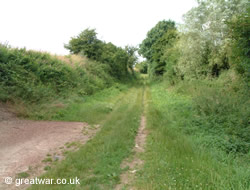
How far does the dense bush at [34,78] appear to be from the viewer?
10.5 metres

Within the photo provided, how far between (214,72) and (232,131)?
1099cm

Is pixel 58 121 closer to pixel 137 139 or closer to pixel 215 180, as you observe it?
pixel 137 139

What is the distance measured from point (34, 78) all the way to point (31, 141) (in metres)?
7.11

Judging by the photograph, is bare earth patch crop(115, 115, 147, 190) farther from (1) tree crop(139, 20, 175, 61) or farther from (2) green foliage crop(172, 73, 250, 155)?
(1) tree crop(139, 20, 175, 61)

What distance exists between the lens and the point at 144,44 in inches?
1561

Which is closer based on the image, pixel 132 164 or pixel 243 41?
pixel 132 164

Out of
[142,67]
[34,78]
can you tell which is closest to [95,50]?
[34,78]

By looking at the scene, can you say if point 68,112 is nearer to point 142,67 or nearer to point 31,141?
point 31,141

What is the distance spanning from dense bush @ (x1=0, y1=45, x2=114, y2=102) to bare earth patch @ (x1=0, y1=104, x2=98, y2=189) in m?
1.68

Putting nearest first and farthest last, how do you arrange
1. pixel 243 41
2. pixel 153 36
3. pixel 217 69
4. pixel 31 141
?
pixel 31 141, pixel 243 41, pixel 217 69, pixel 153 36

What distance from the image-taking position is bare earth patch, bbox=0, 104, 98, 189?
15.0ft

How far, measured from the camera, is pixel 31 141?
6.52 meters

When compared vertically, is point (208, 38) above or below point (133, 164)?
above

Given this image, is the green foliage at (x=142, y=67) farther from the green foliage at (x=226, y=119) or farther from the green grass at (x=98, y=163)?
the green grass at (x=98, y=163)
